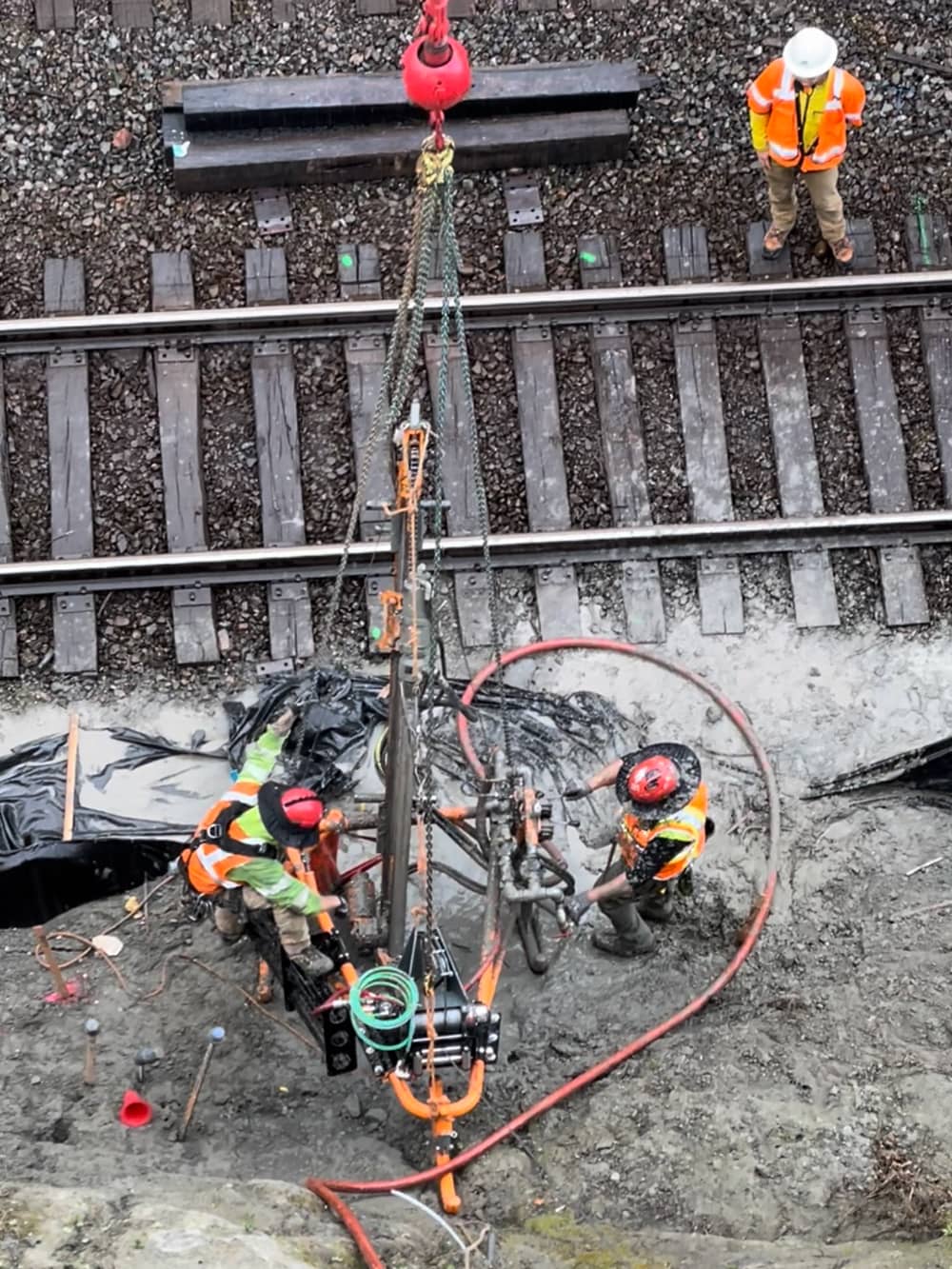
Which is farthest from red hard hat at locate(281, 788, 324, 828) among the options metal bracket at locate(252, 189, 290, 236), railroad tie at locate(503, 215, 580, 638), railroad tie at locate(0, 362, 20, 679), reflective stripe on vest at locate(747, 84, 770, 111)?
reflective stripe on vest at locate(747, 84, 770, 111)

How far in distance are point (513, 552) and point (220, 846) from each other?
291 cm

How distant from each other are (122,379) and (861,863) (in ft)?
17.5

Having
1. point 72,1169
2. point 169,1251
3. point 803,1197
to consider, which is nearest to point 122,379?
point 72,1169

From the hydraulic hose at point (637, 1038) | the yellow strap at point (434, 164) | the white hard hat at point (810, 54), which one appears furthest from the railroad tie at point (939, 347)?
the yellow strap at point (434, 164)

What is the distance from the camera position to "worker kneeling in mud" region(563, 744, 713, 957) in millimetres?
7680

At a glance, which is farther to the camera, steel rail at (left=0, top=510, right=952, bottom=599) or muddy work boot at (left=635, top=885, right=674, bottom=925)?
steel rail at (left=0, top=510, right=952, bottom=599)

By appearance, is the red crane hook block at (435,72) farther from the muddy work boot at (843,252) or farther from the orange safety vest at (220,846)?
the muddy work boot at (843,252)

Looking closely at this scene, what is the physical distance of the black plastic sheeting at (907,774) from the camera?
356 inches

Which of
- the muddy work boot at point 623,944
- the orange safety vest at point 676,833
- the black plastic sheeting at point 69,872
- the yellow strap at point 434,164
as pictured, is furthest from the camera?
the black plastic sheeting at point 69,872

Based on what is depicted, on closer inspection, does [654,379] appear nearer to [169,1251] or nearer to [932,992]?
[932,992]

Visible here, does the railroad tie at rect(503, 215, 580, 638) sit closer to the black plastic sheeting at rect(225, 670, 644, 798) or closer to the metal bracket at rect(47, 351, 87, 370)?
the black plastic sheeting at rect(225, 670, 644, 798)

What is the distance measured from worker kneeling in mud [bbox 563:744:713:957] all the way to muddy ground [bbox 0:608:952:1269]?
0.64 metres

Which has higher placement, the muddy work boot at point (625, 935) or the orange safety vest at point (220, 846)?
the orange safety vest at point (220, 846)

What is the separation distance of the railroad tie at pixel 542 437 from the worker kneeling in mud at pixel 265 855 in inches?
97.3
